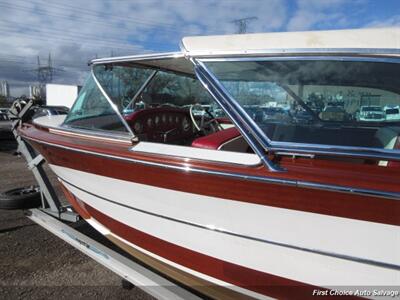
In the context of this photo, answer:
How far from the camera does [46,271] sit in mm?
2943

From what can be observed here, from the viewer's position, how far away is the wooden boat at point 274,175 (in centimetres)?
151

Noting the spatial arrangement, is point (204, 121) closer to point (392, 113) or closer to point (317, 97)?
point (317, 97)

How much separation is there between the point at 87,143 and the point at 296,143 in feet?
4.77

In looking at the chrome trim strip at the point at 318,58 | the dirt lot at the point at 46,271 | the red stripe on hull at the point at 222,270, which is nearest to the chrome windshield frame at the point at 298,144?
the chrome trim strip at the point at 318,58

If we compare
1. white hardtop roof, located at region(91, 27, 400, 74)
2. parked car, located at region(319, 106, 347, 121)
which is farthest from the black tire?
parked car, located at region(319, 106, 347, 121)

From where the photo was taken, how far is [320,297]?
1.68 metres

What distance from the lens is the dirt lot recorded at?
2.65 meters

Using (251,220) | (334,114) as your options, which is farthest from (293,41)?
(251,220)

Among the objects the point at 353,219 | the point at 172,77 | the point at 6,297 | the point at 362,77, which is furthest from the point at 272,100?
the point at 6,297

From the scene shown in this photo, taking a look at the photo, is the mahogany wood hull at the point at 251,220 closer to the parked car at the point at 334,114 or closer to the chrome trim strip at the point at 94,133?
the chrome trim strip at the point at 94,133

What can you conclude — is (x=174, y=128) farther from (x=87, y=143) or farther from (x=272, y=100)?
(x=272, y=100)

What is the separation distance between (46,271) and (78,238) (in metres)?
0.43

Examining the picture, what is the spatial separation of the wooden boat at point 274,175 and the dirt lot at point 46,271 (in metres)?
0.58

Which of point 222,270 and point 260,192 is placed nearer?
point 260,192
